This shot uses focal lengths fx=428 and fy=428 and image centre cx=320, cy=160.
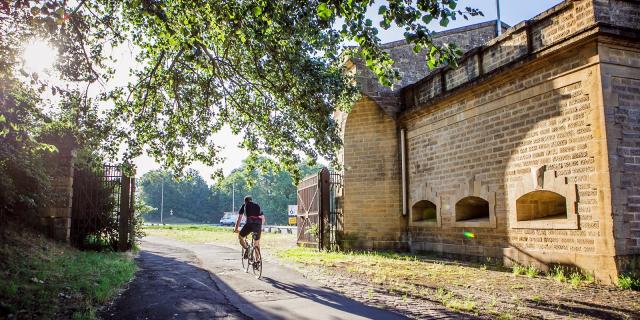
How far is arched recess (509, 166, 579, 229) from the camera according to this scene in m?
7.96

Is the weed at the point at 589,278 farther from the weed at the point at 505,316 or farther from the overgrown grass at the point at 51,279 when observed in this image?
the overgrown grass at the point at 51,279

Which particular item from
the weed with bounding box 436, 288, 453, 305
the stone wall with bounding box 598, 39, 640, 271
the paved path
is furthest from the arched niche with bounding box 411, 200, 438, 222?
the weed with bounding box 436, 288, 453, 305

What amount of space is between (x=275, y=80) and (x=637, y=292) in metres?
7.20

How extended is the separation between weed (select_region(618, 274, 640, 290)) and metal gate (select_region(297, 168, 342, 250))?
774 centimetres

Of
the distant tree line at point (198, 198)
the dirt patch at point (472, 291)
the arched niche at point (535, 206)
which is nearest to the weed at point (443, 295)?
the dirt patch at point (472, 291)

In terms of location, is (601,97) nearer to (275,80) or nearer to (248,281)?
(275,80)

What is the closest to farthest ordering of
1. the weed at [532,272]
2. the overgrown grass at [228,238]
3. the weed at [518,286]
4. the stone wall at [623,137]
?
1. the weed at [518,286]
2. the stone wall at [623,137]
3. the weed at [532,272]
4. the overgrown grass at [228,238]

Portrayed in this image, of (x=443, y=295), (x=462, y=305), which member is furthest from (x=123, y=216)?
(x=462, y=305)

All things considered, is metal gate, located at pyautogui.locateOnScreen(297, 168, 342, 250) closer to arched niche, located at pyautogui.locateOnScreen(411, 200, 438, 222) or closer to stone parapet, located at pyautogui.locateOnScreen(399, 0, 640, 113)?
arched niche, located at pyautogui.locateOnScreen(411, 200, 438, 222)

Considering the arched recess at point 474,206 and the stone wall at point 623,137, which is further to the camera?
the arched recess at point 474,206

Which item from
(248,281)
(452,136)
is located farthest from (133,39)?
(452,136)

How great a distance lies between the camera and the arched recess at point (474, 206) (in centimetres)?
999

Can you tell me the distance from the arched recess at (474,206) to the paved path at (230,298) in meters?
4.65

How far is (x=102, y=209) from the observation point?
12.2m
